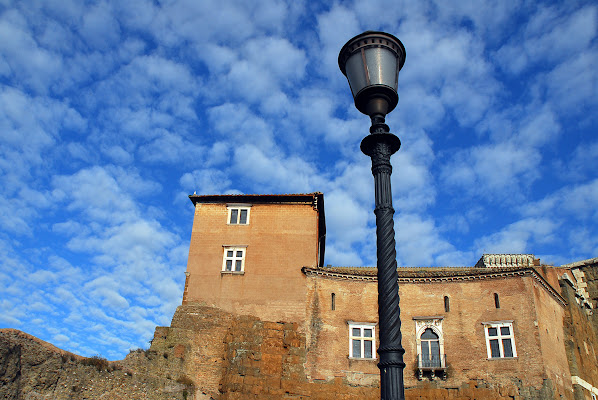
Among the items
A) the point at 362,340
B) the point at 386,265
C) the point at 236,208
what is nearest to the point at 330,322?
the point at 362,340

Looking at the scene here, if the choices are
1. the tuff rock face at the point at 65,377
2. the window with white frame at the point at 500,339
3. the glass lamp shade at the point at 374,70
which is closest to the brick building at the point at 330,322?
the window with white frame at the point at 500,339

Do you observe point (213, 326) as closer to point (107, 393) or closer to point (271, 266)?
point (271, 266)

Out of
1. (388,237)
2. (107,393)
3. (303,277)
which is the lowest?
(107,393)

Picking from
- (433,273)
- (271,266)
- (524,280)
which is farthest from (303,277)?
(524,280)

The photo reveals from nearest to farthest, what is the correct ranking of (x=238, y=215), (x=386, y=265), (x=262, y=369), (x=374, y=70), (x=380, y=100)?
(x=386, y=265) → (x=374, y=70) → (x=380, y=100) → (x=262, y=369) → (x=238, y=215)

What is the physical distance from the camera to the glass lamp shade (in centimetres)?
793

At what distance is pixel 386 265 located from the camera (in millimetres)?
7215

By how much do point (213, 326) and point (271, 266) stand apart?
4769 mm

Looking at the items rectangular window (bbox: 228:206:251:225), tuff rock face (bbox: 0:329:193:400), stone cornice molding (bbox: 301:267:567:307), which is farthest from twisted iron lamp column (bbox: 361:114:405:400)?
rectangular window (bbox: 228:206:251:225)

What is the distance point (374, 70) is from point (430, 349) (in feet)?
79.0

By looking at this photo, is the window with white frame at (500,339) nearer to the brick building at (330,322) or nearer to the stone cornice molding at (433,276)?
the brick building at (330,322)

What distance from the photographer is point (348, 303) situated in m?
30.0

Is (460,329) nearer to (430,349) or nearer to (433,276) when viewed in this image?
(430,349)

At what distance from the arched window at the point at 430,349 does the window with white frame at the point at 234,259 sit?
37.1 feet
